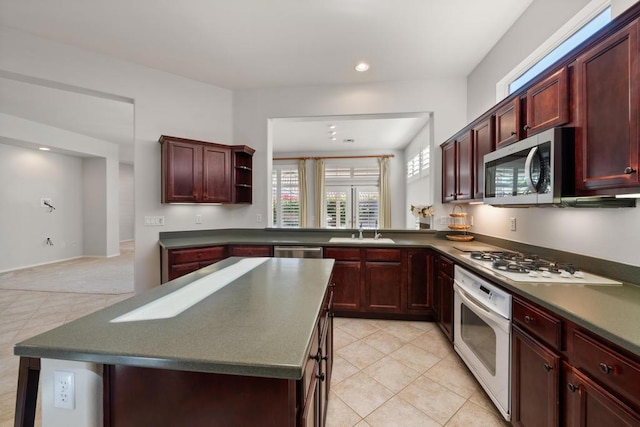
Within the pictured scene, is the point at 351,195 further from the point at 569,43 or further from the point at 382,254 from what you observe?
the point at 569,43

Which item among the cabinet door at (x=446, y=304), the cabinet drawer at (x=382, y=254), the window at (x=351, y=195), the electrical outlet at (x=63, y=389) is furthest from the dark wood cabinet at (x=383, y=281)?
the window at (x=351, y=195)

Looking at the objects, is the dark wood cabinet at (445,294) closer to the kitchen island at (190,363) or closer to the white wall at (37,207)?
the kitchen island at (190,363)

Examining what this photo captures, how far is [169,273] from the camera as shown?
2.87 m

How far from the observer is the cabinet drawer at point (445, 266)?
7.60 ft

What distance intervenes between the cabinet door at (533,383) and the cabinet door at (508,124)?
4.34ft

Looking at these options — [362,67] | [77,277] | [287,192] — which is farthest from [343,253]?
[77,277]

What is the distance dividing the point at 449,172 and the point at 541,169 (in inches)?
63.4

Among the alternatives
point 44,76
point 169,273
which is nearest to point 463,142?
point 169,273

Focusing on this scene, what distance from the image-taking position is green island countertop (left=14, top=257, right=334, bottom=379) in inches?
26.1

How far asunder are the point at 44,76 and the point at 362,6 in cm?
332

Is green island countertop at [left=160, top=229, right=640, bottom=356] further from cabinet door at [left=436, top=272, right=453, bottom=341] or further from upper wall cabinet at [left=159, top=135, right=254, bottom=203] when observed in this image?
upper wall cabinet at [left=159, top=135, right=254, bottom=203]

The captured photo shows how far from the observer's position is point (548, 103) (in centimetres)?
155

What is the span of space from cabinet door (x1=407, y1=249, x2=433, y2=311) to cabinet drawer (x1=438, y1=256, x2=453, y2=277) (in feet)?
0.81

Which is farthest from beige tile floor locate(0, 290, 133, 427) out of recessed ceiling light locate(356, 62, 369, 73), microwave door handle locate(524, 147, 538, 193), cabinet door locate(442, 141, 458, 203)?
recessed ceiling light locate(356, 62, 369, 73)
